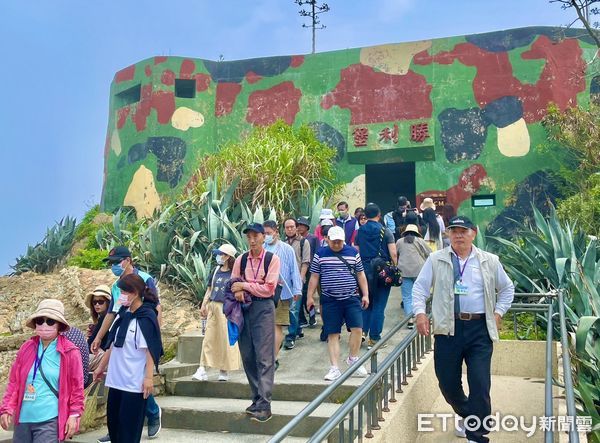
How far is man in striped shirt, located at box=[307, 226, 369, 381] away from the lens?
19.4 feet

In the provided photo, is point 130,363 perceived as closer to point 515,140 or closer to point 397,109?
point 515,140

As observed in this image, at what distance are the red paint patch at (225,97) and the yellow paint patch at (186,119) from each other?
57 centimetres

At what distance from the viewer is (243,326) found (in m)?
5.13

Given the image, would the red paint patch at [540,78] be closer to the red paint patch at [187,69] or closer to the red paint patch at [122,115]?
the red paint patch at [187,69]

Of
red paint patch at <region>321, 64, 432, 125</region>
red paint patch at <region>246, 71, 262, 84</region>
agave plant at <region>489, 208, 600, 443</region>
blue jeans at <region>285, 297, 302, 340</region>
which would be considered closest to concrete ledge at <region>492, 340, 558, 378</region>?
agave plant at <region>489, 208, 600, 443</region>

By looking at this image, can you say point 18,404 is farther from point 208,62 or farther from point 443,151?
point 208,62

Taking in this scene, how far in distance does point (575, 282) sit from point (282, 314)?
3.49 meters

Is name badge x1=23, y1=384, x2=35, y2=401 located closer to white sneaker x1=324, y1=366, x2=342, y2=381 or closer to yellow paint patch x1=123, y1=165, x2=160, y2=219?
white sneaker x1=324, y1=366, x2=342, y2=381

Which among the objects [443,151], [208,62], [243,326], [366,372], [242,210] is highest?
[208,62]

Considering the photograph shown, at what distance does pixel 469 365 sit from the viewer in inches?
167

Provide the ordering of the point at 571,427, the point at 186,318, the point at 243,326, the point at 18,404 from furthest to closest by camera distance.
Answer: the point at 186,318 < the point at 243,326 < the point at 18,404 < the point at 571,427

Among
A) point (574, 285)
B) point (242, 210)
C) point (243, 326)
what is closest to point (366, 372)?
point (243, 326)

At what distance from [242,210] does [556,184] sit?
764 cm

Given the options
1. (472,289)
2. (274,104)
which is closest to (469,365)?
(472,289)
